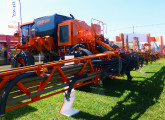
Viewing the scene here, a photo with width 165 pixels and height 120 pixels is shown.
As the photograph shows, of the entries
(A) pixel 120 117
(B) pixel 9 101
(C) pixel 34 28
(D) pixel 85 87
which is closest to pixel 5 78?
(B) pixel 9 101

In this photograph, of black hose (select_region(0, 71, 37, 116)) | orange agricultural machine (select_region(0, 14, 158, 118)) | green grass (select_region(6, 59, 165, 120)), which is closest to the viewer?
black hose (select_region(0, 71, 37, 116))

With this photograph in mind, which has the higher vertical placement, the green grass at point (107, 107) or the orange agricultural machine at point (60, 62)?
the orange agricultural machine at point (60, 62)

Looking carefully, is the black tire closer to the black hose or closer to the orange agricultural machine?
the orange agricultural machine

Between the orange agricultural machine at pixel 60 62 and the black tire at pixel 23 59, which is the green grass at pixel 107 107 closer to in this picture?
the orange agricultural machine at pixel 60 62

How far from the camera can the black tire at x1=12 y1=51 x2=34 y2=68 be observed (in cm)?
610

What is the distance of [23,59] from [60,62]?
3.91 metres

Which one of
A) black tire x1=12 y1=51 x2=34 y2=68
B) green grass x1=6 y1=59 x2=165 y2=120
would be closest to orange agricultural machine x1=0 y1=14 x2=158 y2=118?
black tire x1=12 y1=51 x2=34 y2=68

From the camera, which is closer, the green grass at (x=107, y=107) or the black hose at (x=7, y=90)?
the black hose at (x=7, y=90)

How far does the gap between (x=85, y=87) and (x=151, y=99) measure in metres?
2.31

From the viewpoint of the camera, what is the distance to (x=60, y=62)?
2918 millimetres

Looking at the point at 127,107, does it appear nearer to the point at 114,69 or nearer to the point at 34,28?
the point at 114,69

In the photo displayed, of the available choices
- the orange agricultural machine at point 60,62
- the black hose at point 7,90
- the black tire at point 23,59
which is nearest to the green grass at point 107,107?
the orange agricultural machine at point 60,62

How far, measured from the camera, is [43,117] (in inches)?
142

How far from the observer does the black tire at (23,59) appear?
6.10 metres
